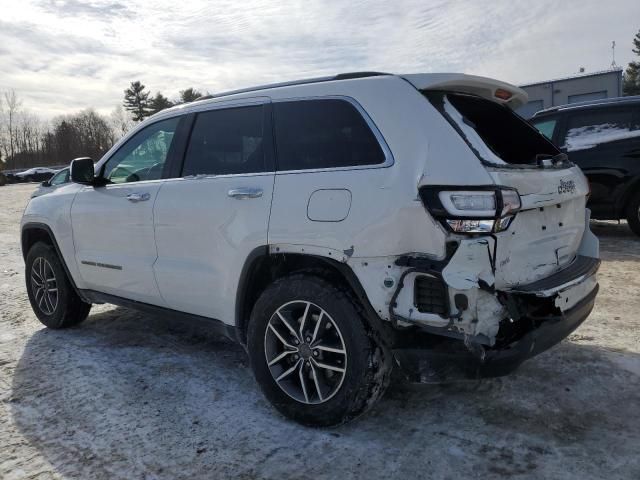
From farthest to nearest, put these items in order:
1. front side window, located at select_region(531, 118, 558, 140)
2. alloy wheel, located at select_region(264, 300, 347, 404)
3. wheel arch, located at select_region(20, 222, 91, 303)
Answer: front side window, located at select_region(531, 118, 558, 140) → wheel arch, located at select_region(20, 222, 91, 303) → alloy wheel, located at select_region(264, 300, 347, 404)

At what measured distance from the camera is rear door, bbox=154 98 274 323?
3.18 meters

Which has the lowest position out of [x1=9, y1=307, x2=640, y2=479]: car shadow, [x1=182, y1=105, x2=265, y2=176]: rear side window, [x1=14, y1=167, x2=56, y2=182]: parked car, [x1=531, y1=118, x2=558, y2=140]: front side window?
[x1=9, y1=307, x2=640, y2=479]: car shadow

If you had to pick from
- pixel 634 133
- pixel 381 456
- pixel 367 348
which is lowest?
pixel 381 456

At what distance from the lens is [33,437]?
3.06 m

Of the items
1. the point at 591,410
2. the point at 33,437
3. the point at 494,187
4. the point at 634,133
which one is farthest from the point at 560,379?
the point at 634,133

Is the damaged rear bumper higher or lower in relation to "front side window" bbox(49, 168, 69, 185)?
lower

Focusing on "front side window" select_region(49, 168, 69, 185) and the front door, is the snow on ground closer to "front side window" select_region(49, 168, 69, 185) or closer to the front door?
the front door

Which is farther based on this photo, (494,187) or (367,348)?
(367,348)

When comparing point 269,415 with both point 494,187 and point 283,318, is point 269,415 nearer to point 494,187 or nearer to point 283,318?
point 283,318

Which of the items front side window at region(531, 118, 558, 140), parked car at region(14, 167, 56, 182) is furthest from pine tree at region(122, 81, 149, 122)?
front side window at region(531, 118, 558, 140)

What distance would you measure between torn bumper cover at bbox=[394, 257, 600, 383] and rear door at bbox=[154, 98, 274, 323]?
1085mm

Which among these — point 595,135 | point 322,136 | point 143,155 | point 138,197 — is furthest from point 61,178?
point 595,135

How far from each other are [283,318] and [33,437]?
161cm

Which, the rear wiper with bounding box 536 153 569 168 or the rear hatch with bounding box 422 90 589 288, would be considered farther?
the rear wiper with bounding box 536 153 569 168
